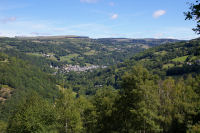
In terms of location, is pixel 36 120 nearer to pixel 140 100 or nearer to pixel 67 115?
pixel 67 115

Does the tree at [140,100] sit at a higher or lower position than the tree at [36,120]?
higher

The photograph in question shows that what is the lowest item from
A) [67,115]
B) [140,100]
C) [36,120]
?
[67,115]

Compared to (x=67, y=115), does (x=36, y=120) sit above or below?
above

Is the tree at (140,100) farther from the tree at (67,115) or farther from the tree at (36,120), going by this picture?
the tree at (36,120)

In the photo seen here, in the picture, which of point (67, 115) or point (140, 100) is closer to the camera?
point (140, 100)

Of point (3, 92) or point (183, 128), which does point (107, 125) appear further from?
point (3, 92)

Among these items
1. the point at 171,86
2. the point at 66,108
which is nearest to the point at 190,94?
the point at 171,86

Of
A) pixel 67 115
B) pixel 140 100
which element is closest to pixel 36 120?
pixel 67 115

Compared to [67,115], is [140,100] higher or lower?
higher

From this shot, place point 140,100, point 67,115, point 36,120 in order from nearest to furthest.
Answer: point 140,100, point 36,120, point 67,115

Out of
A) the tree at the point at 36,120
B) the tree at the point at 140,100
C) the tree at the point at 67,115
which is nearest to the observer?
the tree at the point at 140,100

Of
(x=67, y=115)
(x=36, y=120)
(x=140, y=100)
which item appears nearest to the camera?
(x=140, y=100)

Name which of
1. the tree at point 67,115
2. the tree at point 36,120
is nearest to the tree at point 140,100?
the tree at point 67,115
